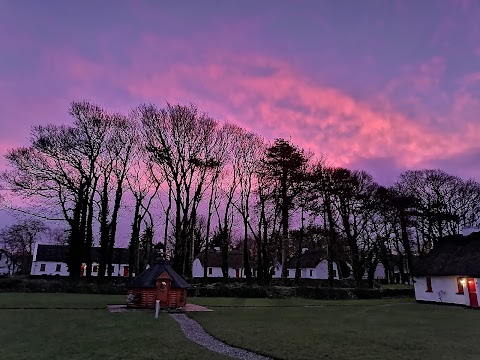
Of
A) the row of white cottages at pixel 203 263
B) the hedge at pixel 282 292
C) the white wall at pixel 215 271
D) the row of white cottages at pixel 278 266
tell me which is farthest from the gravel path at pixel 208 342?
the white wall at pixel 215 271

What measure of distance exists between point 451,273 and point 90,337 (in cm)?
2745

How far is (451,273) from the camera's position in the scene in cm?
2984

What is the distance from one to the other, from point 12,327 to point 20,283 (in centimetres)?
2121

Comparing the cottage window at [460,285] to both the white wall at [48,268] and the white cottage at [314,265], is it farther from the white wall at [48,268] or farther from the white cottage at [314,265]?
the white wall at [48,268]

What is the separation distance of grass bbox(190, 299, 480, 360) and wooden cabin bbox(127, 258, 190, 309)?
413cm

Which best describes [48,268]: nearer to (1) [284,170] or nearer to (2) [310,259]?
(2) [310,259]

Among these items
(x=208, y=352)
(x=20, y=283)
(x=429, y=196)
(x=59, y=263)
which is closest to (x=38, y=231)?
(x=59, y=263)

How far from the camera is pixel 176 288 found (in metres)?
24.5

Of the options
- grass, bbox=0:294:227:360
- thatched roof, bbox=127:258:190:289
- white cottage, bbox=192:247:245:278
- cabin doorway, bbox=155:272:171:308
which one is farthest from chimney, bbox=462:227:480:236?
white cottage, bbox=192:247:245:278

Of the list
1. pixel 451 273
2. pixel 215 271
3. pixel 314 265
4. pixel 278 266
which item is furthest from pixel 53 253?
pixel 451 273

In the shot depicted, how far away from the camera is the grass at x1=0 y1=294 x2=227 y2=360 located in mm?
10664

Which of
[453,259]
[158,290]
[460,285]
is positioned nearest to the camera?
[158,290]

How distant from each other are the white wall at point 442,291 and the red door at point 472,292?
0.29m

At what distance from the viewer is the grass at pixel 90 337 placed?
10.7 meters
